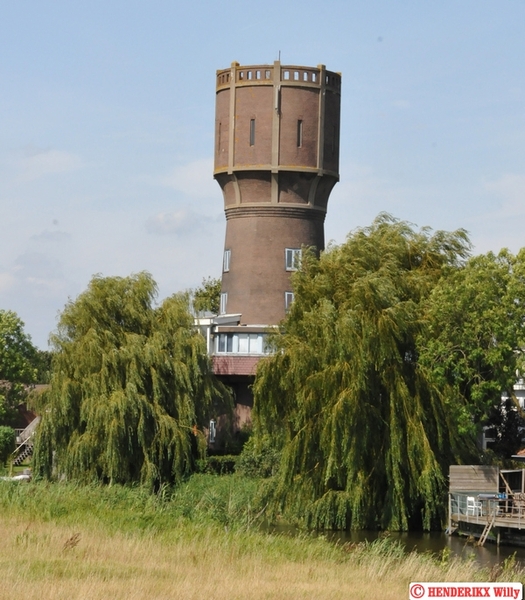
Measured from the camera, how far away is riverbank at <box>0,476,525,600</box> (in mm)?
17656

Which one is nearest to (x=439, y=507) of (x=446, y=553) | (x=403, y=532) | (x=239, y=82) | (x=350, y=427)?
(x=403, y=532)

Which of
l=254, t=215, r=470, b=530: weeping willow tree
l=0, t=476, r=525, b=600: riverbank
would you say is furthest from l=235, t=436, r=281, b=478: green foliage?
l=0, t=476, r=525, b=600: riverbank

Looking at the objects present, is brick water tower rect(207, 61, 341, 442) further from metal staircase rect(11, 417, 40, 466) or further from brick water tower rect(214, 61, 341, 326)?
metal staircase rect(11, 417, 40, 466)

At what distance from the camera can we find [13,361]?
60531 mm

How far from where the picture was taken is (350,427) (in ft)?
115

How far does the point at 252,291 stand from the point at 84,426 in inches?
573

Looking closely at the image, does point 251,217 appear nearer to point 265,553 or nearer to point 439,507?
point 439,507

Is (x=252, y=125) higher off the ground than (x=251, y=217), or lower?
higher

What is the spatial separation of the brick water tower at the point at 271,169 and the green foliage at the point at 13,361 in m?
12.2

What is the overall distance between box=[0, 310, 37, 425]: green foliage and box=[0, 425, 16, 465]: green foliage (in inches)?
154

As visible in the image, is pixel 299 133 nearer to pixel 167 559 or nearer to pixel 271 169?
pixel 271 169

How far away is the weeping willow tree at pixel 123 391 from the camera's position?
4141 cm

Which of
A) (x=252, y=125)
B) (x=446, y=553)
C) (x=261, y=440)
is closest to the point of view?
(x=446, y=553)

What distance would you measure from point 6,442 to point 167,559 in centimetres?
3609
